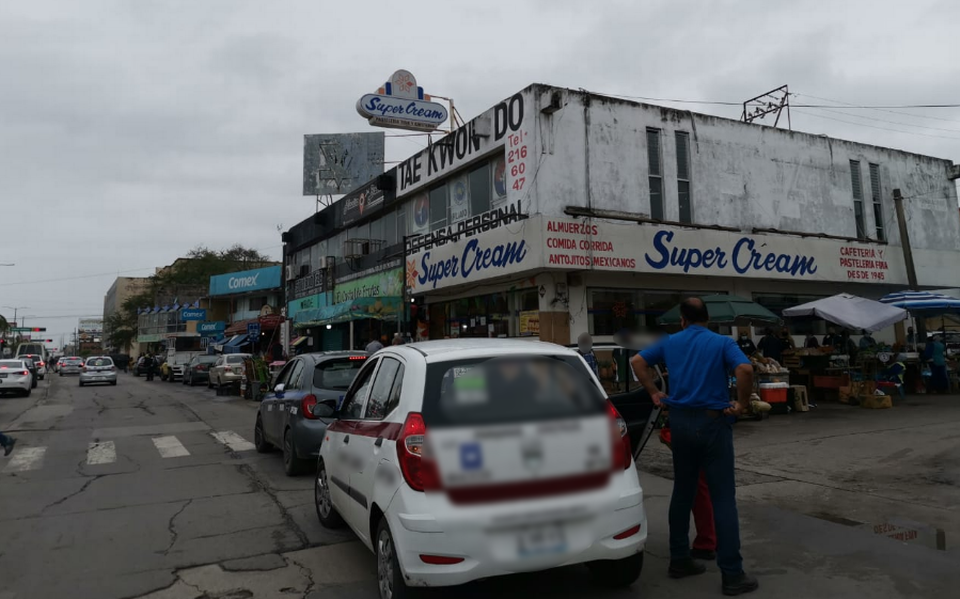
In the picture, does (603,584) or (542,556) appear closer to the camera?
(542,556)

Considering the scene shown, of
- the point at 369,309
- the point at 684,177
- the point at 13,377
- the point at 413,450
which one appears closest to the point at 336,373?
the point at 413,450

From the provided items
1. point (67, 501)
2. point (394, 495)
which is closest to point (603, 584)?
point (394, 495)

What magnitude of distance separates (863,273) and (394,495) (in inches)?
774

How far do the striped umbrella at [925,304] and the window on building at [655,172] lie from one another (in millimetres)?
5997

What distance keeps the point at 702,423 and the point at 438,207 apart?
16.3m

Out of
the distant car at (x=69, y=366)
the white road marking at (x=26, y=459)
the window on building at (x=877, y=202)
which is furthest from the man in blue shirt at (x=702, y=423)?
the distant car at (x=69, y=366)

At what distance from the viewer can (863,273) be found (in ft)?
63.3

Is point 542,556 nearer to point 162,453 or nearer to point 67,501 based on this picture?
point 67,501

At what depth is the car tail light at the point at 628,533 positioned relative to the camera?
11.4ft

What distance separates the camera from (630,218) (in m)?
15.7

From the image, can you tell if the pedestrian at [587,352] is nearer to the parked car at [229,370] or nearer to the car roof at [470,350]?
the car roof at [470,350]

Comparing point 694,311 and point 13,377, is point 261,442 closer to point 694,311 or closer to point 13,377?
point 694,311

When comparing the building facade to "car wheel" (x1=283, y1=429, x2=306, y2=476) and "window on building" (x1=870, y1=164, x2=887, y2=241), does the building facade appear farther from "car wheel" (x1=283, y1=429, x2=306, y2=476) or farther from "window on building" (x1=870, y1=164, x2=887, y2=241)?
"car wheel" (x1=283, y1=429, x2=306, y2=476)

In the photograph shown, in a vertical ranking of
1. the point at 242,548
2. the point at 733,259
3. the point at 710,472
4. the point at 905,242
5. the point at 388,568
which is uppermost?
the point at 905,242
